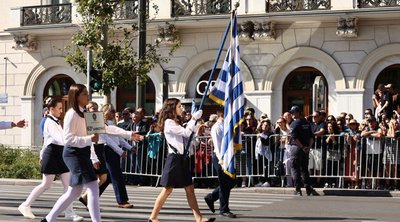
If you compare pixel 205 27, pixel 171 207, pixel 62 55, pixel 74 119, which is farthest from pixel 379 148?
pixel 62 55

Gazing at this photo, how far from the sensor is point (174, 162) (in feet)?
41.9

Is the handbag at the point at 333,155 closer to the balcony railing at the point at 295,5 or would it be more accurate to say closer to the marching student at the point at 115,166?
the marching student at the point at 115,166

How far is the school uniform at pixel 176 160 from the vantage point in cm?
1266

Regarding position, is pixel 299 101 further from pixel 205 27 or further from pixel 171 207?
pixel 171 207

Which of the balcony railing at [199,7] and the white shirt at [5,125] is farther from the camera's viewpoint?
the balcony railing at [199,7]

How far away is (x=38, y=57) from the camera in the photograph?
118 ft

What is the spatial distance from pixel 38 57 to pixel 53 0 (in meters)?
2.21

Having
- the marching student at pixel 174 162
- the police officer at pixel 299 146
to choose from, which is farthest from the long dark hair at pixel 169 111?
the police officer at pixel 299 146

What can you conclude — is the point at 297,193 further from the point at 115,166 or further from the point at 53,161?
the point at 53,161

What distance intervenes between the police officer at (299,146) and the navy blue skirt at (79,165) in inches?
332

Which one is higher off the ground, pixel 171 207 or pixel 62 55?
pixel 62 55

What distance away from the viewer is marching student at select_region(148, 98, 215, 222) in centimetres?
1264

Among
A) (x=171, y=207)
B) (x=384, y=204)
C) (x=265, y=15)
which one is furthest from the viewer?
(x=265, y=15)

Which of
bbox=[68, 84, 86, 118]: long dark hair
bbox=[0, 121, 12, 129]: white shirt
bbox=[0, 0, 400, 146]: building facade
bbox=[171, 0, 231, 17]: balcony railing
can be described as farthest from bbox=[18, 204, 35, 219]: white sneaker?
bbox=[171, 0, 231, 17]: balcony railing
